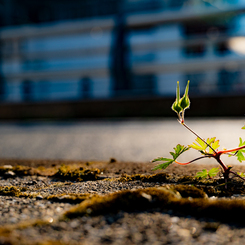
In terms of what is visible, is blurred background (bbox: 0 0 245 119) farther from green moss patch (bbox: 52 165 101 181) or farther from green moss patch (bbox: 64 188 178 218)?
green moss patch (bbox: 64 188 178 218)

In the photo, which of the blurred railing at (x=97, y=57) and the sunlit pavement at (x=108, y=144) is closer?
the sunlit pavement at (x=108, y=144)

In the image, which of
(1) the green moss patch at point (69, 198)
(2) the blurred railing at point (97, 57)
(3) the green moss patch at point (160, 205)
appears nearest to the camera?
(3) the green moss patch at point (160, 205)

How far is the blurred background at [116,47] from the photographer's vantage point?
20.3 m

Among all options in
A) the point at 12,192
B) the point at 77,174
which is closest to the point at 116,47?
the point at 77,174

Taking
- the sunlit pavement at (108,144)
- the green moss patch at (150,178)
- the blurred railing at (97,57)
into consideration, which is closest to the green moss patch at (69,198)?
the green moss patch at (150,178)

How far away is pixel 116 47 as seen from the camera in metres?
19.0

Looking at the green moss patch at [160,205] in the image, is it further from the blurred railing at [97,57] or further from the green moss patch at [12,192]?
the blurred railing at [97,57]

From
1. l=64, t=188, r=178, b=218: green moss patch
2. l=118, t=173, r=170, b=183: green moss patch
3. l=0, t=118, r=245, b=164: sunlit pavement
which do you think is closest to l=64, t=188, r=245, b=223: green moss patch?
l=64, t=188, r=178, b=218: green moss patch

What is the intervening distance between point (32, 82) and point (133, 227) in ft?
81.0

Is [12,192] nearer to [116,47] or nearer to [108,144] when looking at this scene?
[108,144]

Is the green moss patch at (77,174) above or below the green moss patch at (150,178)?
A: below

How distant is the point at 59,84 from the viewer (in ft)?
77.5

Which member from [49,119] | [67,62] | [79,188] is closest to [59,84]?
[67,62]

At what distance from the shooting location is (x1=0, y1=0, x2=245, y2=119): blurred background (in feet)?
66.7
